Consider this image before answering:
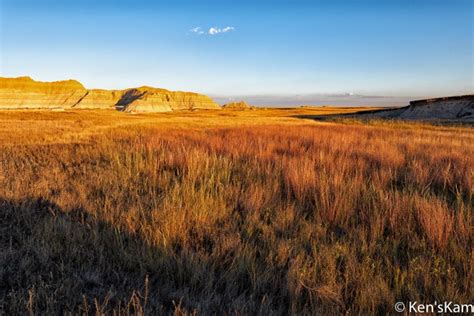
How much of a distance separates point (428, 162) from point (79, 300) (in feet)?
22.7

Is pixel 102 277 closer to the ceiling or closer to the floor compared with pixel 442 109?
closer to the floor

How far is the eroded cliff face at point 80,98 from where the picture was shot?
5266 inches

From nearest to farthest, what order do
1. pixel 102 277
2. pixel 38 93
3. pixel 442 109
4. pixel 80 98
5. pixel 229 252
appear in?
pixel 102 277 → pixel 229 252 → pixel 442 109 → pixel 38 93 → pixel 80 98

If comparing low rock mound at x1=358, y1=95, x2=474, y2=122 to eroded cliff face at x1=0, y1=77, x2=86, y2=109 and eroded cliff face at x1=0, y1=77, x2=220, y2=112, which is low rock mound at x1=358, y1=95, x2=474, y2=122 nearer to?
eroded cliff face at x1=0, y1=77, x2=220, y2=112

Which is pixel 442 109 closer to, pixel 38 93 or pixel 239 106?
pixel 239 106

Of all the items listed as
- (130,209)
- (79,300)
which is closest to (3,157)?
(130,209)

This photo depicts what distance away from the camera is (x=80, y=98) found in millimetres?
165250

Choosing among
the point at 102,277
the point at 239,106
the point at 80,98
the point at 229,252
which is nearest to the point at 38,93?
the point at 80,98

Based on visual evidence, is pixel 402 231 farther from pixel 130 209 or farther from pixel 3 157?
pixel 3 157

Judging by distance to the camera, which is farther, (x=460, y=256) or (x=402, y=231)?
(x=402, y=231)

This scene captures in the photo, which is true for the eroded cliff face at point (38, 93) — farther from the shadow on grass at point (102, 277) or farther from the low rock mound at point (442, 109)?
the shadow on grass at point (102, 277)

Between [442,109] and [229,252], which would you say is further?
[442,109]

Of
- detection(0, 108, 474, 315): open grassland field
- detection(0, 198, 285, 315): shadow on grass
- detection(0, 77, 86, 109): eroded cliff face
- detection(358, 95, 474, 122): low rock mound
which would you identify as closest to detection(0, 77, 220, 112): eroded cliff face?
detection(0, 77, 86, 109): eroded cliff face

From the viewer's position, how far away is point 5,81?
148250 millimetres
